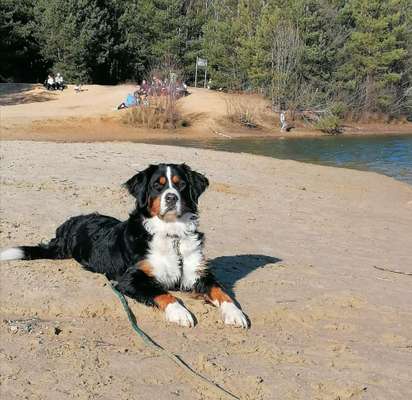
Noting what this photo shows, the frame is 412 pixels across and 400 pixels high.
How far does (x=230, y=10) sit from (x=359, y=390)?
5618cm

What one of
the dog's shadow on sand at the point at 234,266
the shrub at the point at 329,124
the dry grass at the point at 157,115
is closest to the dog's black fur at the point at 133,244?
the dog's shadow on sand at the point at 234,266

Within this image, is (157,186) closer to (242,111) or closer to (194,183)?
(194,183)

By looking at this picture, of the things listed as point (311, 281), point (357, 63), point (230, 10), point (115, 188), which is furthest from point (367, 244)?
point (230, 10)

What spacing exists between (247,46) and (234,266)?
44518 mm

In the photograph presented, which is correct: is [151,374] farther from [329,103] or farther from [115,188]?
[329,103]

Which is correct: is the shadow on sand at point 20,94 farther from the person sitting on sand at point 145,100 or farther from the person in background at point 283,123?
the person in background at point 283,123

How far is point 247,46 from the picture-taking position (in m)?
49.7

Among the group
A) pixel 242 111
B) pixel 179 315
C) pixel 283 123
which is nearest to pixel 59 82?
pixel 242 111

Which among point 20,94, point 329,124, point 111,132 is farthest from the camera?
point 20,94

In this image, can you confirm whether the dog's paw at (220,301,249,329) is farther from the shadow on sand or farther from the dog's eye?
the shadow on sand

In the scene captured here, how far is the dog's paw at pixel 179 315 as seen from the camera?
17.0 ft

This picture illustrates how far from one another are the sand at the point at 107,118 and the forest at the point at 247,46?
2.67m

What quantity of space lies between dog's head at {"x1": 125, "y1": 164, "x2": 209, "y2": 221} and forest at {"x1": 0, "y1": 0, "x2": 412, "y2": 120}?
4119 cm

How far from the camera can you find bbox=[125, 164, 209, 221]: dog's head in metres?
5.68
